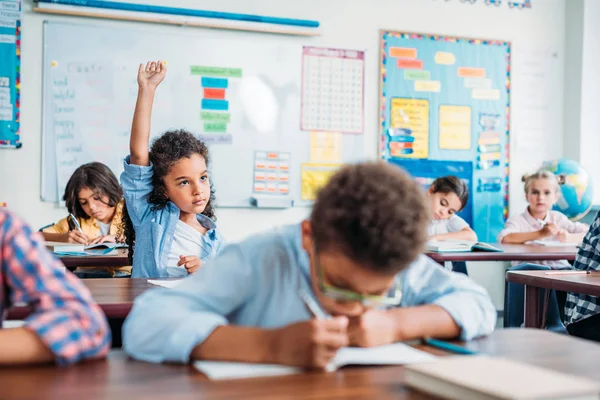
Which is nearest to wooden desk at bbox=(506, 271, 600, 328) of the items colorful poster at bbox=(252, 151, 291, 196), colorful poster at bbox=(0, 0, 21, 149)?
colorful poster at bbox=(252, 151, 291, 196)

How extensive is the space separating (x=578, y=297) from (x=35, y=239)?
6.03ft

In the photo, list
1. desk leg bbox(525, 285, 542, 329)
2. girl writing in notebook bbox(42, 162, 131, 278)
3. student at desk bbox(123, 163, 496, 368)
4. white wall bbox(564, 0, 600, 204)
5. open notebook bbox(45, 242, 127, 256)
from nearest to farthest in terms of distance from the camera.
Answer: student at desk bbox(123, 163, 496, 368), desk leg bbox(525, 285, 542, 329), open notebook bbox(45, 242, 127, 256), girl writing in notebook bbox(42, 162, 131, 278), white wall bbox(564, 0, 600, 204)

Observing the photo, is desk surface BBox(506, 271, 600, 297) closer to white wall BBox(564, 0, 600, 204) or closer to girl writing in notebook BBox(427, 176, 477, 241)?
girl writing in notebook BBox(427, 176, 477, 241)

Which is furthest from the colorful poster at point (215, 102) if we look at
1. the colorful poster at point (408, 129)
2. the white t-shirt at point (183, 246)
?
the white t-shirt at point (183, 246)

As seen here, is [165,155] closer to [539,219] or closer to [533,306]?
[533,306]

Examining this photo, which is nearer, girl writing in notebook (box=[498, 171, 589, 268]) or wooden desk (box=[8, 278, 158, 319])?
wooden desk (box=[8, 278, 158, 319])

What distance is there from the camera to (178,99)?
435 cm

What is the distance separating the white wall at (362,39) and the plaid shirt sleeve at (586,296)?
248cm

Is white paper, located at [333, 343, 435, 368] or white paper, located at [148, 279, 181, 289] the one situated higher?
white paper, located at [333, 343, 435, 368]

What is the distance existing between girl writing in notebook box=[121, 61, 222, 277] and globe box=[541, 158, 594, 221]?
320cm

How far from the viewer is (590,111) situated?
5.15 metres

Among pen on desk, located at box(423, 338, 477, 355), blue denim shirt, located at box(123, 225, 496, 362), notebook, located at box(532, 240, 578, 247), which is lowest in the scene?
notebook, located at box(532, 240, 578, 247)

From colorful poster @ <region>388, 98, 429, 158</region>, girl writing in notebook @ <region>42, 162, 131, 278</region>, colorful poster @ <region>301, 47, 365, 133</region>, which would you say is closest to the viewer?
girl writing in notebook @ <region>42, 162, 131, 278</region>

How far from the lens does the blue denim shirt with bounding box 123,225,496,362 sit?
0.92 meters
